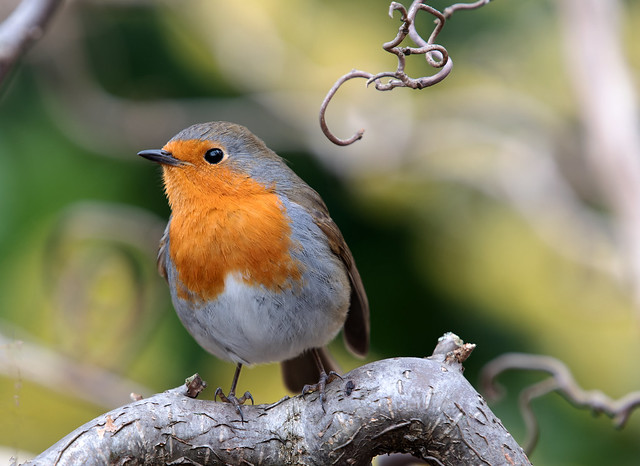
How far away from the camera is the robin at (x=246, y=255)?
2363 millimetres

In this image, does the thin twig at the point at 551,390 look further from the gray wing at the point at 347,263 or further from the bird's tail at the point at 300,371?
the bird's tail at the point at 300,371

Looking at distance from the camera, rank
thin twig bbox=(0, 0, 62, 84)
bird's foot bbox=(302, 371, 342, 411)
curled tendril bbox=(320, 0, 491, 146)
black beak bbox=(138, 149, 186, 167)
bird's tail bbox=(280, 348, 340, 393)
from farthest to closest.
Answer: bird's tail bbox=(280, 348, 340, 393) < black beak bbox=(138, 149, 186, 167) < thin twig bbox=(0, 0, 62, 84) < bird's foot bbox=(302, 371, 342, 411) < curled tendril bbox=(320, 0, 491, 146)

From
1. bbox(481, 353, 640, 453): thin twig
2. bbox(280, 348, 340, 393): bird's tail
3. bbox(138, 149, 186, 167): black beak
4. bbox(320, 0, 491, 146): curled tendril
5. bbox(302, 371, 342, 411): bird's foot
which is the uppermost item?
bbox(320, 0, 491, 146): curled tendril

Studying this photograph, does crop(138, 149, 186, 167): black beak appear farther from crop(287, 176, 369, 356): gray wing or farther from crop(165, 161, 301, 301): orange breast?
crop(287, 176, 369, 356): gray wing

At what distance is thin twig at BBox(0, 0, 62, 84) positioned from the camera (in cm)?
218

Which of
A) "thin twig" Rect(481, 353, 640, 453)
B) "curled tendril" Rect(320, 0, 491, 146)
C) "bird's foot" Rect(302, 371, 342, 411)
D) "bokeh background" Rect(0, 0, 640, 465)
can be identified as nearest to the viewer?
"curled tendril" Rect(320, 0, 491, 146)

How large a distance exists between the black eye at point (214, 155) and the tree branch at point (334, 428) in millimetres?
947

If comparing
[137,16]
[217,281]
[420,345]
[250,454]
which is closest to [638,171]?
[420,345]

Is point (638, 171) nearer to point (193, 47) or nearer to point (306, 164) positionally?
point (306, 164)

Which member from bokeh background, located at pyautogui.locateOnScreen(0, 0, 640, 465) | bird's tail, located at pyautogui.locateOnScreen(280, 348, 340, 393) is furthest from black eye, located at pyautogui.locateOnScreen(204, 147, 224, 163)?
bokeh background, located at pyautogui.locateOnScreen(0, 0, 640, 465)

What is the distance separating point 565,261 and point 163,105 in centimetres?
244

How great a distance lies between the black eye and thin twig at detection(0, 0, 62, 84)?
0.66m

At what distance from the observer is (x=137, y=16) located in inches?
190

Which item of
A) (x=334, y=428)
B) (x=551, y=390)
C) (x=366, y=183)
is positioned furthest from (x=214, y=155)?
(x=366, y=183)
